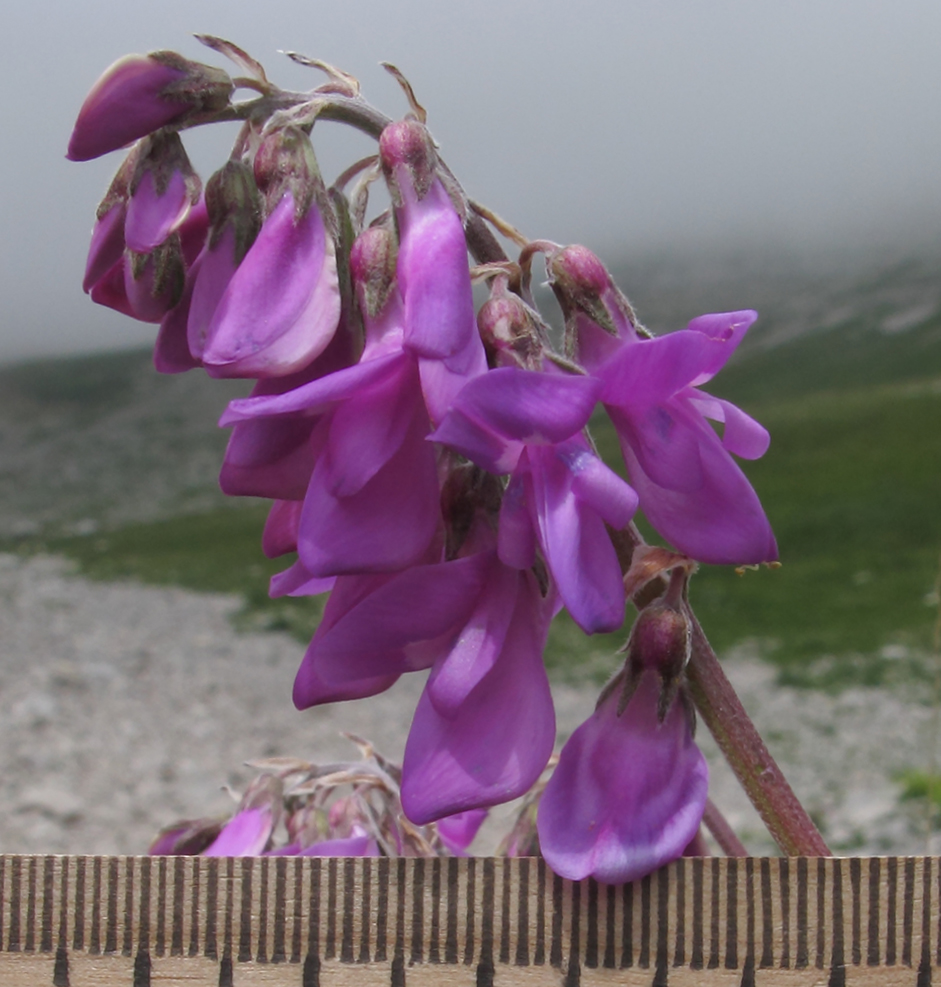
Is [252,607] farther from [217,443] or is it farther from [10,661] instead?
[217,443]

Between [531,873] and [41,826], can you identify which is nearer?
[531,873]

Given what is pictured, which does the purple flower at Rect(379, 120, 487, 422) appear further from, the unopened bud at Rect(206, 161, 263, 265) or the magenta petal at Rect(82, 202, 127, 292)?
the magenta petal at Rect(82, 202, 127, 292)

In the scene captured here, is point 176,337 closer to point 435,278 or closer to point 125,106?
point 125,106

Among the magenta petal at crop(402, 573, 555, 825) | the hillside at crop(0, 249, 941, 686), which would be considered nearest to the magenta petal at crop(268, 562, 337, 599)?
the magenta petal at crop(402, 573, 555, 825)

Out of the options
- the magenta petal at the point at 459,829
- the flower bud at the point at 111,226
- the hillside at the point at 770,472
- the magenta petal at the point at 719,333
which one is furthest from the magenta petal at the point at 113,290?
the hillside at the point at 770,472

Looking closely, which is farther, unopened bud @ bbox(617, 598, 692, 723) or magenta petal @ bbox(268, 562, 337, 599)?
magenta petal @ bbox(268, 562, 337, 599)

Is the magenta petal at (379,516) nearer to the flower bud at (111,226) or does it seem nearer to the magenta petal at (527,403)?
the magenta petal at (527,403)

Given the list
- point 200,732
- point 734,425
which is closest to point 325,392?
point 734,425

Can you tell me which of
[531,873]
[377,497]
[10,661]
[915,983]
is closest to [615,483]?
[377,497]
